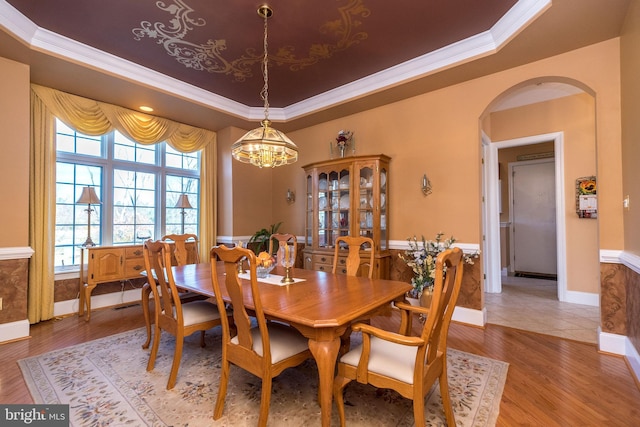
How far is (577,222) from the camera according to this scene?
13.0 ft

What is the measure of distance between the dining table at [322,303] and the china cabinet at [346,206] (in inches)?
56.0

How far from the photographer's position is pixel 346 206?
155 inches

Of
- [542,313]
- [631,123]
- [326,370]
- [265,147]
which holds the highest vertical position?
[631,123]

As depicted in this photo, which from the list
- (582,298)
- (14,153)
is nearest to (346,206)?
(582,298)

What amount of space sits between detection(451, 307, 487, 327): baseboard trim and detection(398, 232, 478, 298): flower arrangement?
1.46ft

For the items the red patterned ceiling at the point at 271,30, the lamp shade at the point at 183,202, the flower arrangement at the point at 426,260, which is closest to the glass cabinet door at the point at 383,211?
the flower arrangement at the point at 426,260

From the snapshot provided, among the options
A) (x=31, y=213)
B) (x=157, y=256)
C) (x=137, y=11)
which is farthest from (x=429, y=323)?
(x=31, y=213)

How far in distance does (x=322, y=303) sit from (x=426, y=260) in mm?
1882

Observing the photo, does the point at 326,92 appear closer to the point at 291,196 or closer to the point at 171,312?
the point at 291,196

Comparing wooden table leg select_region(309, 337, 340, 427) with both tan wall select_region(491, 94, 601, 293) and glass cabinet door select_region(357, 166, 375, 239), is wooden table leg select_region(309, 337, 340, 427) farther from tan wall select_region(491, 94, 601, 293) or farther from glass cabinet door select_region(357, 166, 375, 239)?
tan wall select_region(491, 94, 601, 293)

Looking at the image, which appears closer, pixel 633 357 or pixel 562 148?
pixel 633 357

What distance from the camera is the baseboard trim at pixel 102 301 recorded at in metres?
3.54

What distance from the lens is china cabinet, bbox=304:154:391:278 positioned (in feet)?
12.1

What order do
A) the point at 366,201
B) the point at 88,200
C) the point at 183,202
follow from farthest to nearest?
the point at 183,202 < the point at 366,201 < the point at 88,200
